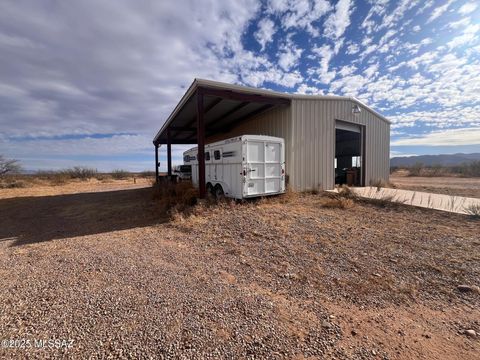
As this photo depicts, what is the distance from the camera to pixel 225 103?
11117 millimetres

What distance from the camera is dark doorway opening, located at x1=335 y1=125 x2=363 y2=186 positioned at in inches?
509

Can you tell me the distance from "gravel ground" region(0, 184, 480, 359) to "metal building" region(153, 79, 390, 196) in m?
4.14

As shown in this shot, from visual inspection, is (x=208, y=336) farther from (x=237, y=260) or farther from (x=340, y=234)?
(x=340, y=234)

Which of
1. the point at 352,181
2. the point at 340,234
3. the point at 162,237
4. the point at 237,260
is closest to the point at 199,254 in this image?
the point at 237,260

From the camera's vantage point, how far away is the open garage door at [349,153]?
1252 cm

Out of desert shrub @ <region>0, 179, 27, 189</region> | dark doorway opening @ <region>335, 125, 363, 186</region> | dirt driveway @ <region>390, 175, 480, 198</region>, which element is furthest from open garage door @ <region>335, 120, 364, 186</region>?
desert shrub @ <region>0, 179, 27, 189</region>

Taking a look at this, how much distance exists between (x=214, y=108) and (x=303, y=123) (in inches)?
196

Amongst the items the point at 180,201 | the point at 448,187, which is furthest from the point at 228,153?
the point at 448,187

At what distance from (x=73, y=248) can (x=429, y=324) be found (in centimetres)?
590

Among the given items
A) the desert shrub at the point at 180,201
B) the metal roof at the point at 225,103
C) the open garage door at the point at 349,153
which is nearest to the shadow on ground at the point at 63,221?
the desert shrub at the point at 180,201

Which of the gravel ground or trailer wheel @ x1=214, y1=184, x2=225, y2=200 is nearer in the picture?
the gravel ground

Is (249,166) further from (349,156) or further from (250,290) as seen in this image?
(349,156)

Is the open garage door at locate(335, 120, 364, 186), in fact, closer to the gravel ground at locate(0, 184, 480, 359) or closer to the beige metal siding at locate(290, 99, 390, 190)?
the beige metal siding at locate(290, 99, 390, 190)

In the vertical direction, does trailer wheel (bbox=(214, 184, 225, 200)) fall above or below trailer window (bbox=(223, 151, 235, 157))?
below
